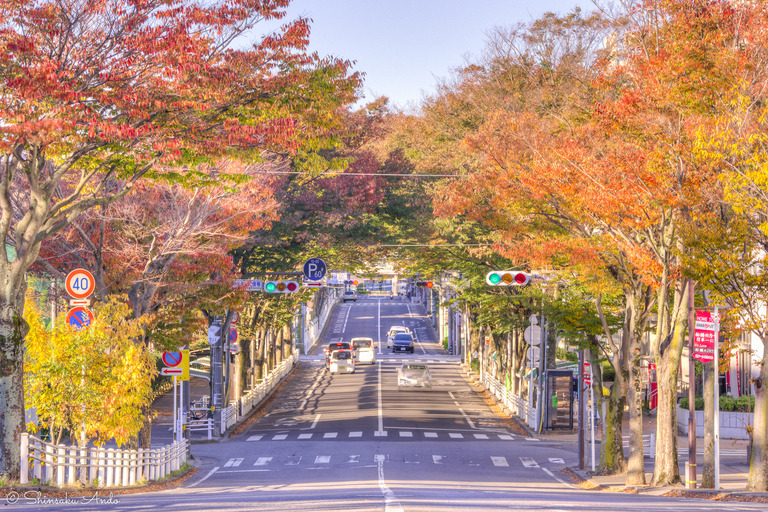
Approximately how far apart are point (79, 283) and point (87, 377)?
71.1 inches

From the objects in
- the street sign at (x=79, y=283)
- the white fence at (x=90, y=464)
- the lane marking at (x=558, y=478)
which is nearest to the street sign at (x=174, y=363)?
the white fence at (x=90, y=464)

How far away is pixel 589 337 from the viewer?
922 inches

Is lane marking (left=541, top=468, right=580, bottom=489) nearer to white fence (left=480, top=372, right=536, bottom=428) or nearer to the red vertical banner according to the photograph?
the red vertical banner

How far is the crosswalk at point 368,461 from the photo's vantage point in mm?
23984

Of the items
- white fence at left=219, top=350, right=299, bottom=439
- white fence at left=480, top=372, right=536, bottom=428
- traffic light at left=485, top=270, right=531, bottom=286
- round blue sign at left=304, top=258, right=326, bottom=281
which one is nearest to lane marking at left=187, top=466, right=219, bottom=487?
round blue sign at left=304, top=258, right=326, bottom=281

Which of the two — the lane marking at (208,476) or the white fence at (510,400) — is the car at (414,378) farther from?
the lane marking at (208,476)

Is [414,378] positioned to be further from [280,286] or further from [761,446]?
[761,446]

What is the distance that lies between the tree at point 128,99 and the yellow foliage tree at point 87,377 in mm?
2009

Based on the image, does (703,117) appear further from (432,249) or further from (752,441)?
(432,249)

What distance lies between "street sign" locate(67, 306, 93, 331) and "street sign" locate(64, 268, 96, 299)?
0.29 m

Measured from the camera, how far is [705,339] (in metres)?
16.8

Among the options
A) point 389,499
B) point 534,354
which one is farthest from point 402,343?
point 389,499

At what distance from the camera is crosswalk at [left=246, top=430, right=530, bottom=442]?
101ft

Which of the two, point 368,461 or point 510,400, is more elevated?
point 368,461
